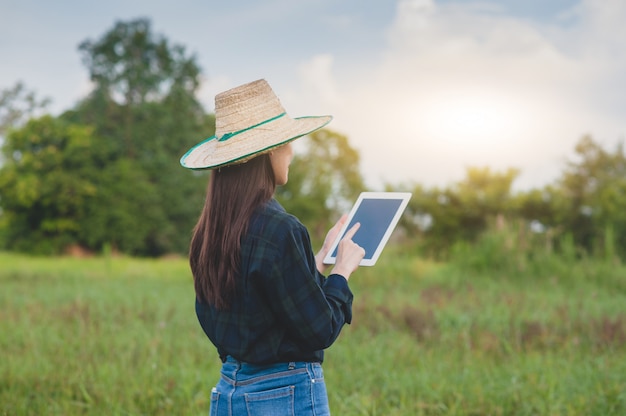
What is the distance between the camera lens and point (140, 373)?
5.05m

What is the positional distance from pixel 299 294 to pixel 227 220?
1.11 feet

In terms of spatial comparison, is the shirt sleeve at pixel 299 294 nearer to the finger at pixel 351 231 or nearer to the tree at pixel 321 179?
→ the finger at pixel 351 231

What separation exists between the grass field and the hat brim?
215 cm

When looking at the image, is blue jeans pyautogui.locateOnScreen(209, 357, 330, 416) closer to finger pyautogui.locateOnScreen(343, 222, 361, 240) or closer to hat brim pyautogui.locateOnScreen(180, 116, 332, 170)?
finger pyautogui.locateOnScreen(343, 222, 361, 240)

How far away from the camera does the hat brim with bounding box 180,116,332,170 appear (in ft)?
7.11

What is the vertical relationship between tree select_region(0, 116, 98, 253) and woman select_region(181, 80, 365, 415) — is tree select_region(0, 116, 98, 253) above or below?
below

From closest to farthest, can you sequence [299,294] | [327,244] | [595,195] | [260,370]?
[299,294] < [260,370] < [327,244] < [595,195]

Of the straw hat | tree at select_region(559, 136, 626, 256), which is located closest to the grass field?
the straw hat

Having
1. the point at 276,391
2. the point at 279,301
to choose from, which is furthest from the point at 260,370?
the point at 279,301

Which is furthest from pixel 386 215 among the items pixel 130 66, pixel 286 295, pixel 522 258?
pixel 130 66

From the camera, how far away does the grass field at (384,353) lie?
435cm

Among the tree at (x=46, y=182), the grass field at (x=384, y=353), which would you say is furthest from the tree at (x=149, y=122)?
the grass field at (x=384, y=353)

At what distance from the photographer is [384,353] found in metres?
5.71

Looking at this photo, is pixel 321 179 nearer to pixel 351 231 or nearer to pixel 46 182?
pixel 46 182
